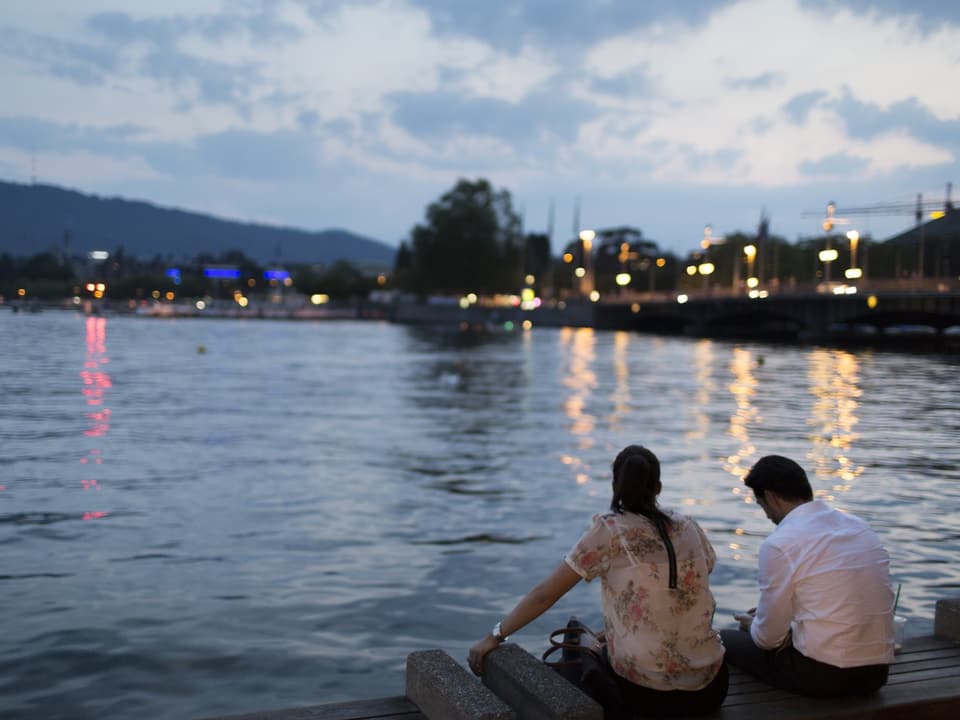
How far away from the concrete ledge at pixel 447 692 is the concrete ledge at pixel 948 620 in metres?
3.09

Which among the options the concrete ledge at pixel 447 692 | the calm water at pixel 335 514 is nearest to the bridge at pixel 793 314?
the calm water at pixel 335 514

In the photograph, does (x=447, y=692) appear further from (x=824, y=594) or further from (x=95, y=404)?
(x=95, y=404)

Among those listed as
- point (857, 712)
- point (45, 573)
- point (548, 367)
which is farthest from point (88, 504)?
point (548, 367)

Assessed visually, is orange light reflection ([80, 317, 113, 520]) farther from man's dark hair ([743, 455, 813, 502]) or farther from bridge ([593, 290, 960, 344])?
bridge ([593, 290, 960, 344])

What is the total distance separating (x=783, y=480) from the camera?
5816 mm

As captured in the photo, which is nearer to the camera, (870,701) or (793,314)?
(870,701)

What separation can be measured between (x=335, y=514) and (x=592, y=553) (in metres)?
10.8

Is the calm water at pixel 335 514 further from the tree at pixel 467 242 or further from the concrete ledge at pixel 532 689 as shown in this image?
the tree at pixel 467 242

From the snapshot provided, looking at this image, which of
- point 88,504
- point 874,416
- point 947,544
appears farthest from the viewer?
point 874,416

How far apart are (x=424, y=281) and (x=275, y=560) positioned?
522 feet

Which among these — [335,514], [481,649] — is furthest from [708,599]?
[335,514]

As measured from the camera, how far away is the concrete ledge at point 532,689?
4918 mm

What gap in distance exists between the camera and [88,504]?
1614 cm

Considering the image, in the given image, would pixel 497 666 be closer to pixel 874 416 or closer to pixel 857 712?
pixel 857 712
